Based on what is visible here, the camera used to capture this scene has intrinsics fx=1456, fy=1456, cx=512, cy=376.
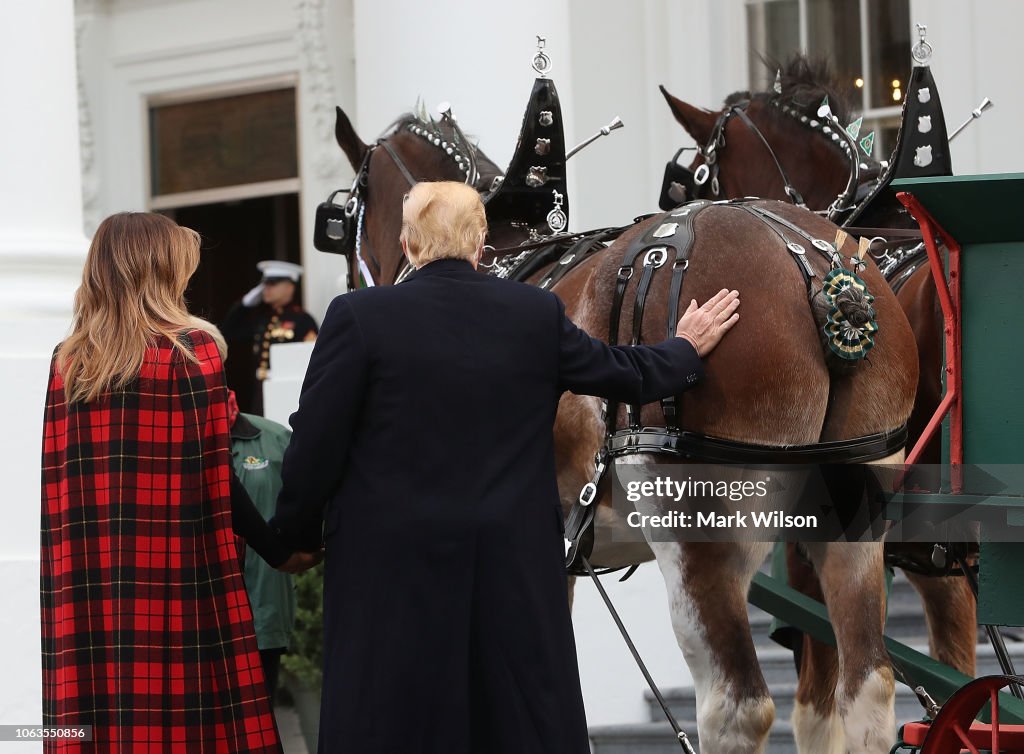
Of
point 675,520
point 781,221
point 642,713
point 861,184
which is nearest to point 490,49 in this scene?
point 861,184

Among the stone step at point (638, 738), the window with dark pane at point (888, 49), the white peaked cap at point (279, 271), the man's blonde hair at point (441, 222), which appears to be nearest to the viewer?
the man's blonde hair at point (441, 222)

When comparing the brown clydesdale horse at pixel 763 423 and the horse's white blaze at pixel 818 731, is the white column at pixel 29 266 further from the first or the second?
the brown clydesdale horse at pixel 763 423

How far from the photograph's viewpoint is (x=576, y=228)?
6.65 m

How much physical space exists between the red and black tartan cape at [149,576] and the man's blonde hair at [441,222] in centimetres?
52

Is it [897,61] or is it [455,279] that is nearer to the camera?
[455,279]

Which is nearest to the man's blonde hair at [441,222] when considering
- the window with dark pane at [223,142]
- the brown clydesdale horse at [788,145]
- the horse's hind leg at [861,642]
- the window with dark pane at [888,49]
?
the horse's hind leg at [861,642]

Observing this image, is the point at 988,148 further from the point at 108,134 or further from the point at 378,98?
the point at 108,134

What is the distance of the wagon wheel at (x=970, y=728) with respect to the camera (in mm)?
2930

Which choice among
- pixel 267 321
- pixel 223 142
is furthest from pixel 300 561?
pixel 223 142

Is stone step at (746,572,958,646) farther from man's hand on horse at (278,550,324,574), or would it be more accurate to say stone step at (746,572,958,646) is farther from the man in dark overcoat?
the man in dark overcoat

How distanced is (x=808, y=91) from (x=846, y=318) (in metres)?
2.13

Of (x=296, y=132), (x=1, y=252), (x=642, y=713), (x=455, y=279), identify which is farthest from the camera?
(x=296, y=132)

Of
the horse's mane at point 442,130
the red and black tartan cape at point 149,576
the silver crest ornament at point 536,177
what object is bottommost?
the red and black tartan cape at point 149,576

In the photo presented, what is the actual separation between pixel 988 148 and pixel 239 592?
17.9 ft
